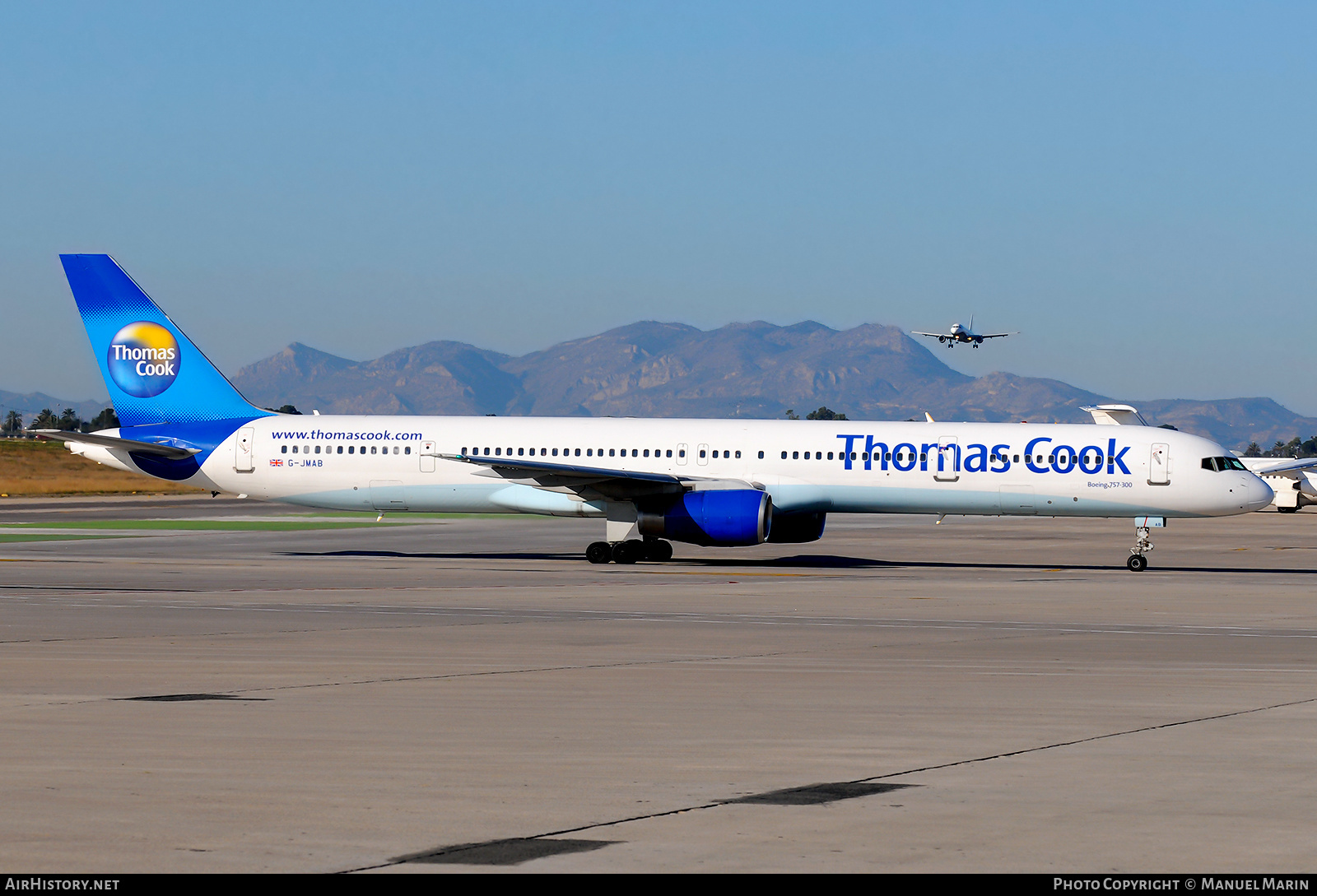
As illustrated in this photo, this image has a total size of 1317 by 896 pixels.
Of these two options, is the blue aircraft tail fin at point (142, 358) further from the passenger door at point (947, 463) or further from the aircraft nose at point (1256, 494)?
the aircraft nose at point (1256, 494)

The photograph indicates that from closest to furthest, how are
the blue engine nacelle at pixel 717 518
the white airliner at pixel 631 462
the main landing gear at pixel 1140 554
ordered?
the blue engine nacelle at pixel 717 518 < the main landing gear at pixel 1140 554 < the white airliner at pixel 631 462

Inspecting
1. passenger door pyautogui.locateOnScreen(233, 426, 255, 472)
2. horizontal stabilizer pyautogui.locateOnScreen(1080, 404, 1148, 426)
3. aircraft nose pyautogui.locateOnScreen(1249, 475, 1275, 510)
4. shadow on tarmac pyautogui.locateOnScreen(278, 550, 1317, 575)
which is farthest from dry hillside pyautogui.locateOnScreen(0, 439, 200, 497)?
aircraft nose pyautogui.locateOnScreen(1249, 475, 1275, 510)

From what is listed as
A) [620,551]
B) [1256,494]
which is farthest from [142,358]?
[1256,494]

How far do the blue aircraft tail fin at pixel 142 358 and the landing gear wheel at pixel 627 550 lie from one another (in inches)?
453

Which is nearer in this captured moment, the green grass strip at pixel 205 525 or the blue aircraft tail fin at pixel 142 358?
the blue aircraft tail fin at pixel 142 358

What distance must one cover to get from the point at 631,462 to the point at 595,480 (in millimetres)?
2965

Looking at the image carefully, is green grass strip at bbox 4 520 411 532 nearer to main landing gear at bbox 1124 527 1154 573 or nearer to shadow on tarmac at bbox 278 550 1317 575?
shadow on tarmac at bbox 278 550 1317 575

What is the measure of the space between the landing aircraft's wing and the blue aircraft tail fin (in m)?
8.01

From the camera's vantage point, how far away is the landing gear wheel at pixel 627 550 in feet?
132

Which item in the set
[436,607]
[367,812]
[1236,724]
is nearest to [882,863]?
[367,812]

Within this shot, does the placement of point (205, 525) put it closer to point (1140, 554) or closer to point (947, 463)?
point (947, 463)

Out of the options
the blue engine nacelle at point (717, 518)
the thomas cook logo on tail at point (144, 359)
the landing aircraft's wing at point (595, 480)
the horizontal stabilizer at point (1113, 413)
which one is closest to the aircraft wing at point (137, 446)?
the thomas cook logo on tail at point (144, 359)

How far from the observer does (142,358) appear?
146ft

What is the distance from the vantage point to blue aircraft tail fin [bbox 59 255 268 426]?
1738 inches
